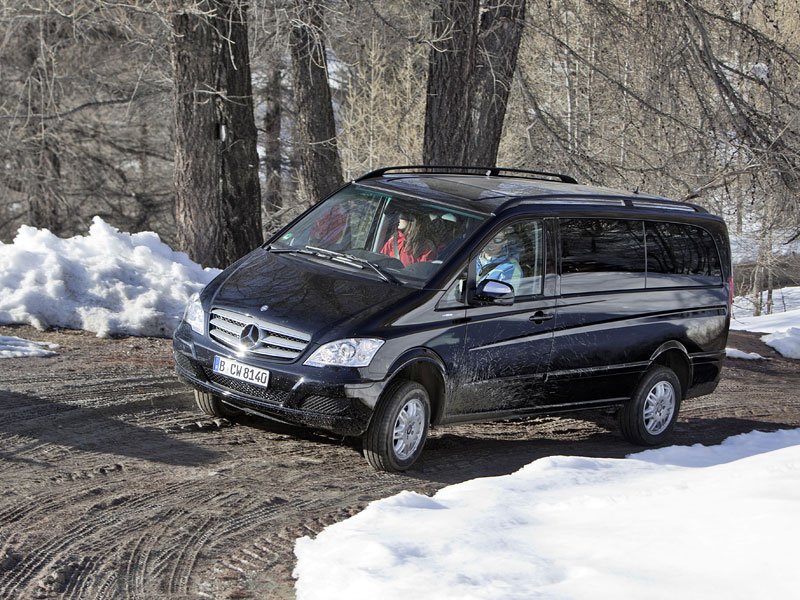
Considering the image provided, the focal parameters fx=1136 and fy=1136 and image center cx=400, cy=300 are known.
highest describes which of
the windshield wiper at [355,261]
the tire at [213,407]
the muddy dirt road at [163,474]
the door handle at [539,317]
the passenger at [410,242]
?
the passenger at [410,242]

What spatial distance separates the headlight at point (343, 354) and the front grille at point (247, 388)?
12.0 inches

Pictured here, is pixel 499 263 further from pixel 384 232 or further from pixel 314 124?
pixel 314 124

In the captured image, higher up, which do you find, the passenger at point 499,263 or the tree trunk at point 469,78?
the tree trunk at point 469,78

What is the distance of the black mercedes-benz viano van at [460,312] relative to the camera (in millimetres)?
6996

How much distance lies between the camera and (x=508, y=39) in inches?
595

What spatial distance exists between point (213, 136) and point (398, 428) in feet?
22.0

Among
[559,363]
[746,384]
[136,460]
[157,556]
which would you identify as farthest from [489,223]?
[746,384]

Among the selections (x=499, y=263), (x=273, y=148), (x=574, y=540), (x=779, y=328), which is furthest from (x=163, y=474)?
(x=273, y=148)

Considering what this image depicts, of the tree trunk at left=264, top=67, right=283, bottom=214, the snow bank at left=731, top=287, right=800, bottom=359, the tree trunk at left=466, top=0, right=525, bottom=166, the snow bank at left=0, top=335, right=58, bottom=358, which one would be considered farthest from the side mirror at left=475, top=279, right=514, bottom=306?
the tree trunk at left=264, top=67, right=283, bottom=214

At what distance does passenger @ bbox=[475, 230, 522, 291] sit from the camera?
7684mm

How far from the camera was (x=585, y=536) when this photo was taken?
18.3 ft

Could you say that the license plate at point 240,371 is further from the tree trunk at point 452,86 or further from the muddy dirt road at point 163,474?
the tree trunk at point 452,86

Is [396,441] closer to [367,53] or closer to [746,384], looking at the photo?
[746,384]

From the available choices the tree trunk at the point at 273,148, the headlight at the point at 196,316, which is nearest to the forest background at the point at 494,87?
the tree trunk at the point at 273,148
